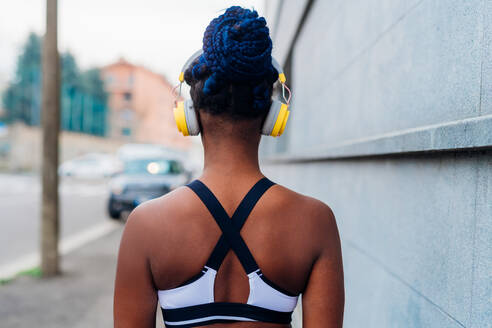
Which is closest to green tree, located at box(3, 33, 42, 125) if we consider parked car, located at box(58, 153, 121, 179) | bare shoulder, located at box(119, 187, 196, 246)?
parked car, located at box(58, 153, 121, 179)

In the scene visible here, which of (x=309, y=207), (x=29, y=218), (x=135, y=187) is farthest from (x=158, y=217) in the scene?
(x=29, y=218)

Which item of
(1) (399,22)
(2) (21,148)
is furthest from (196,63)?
(2) (21,148)

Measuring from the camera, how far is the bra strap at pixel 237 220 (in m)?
1.30

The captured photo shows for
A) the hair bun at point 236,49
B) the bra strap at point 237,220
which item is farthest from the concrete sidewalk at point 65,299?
the hair bun at point 236,49

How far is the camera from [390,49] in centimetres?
254

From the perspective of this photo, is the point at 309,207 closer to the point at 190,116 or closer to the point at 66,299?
the point at 190,116

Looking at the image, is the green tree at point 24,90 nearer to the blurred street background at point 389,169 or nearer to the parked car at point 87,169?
the parked car at point 87,169

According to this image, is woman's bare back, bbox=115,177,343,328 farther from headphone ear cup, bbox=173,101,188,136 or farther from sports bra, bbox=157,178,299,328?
headphone ear cup, bbox=173,101,188,136

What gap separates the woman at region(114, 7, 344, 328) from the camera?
1.30 metres

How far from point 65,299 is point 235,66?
467cm

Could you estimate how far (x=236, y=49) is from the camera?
1212mm

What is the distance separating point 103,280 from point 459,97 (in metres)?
5.32

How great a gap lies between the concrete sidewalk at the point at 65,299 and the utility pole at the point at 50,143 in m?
0.38

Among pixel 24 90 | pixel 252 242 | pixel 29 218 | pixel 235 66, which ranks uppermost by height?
pixel 24 90
